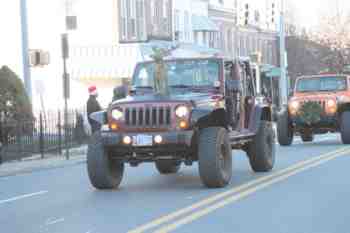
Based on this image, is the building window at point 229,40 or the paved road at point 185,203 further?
the building window at point 229,40

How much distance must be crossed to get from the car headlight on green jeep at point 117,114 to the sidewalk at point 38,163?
6.14 metres

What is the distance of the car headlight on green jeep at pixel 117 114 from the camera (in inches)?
547

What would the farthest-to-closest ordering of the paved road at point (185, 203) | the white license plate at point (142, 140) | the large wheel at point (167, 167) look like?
the large wheel at point (167, 167) → the white license plate at point (142, 140) → the paved road at point (185, 203)

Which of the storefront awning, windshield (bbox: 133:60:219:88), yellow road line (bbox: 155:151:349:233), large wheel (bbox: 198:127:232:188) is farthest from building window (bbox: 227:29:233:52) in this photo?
large wheel (bbox: 198:127:232:188)

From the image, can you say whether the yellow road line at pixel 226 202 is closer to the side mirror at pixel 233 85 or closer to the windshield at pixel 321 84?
the side mirror at pixel 233 85

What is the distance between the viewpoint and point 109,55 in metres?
43.2

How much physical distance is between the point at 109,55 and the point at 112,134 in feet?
97.2

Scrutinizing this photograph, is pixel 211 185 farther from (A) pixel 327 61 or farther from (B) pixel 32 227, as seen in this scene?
(A) pixel 327 61

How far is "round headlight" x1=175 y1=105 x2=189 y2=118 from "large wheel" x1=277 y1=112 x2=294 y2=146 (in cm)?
1198

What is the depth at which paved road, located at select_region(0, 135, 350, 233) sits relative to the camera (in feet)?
33.9

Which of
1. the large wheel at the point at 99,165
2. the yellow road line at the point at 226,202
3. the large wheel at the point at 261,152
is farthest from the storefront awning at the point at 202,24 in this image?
the large wheel at the point at 99,165

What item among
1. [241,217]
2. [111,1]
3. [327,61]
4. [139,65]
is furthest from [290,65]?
[241,217]

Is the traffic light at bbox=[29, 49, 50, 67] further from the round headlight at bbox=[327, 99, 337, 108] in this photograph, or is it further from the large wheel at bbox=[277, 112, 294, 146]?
the round headlight at bbox=[327, 99, 337, 108]

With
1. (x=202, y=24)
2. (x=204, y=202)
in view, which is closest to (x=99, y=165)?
(x=204, y=202)
